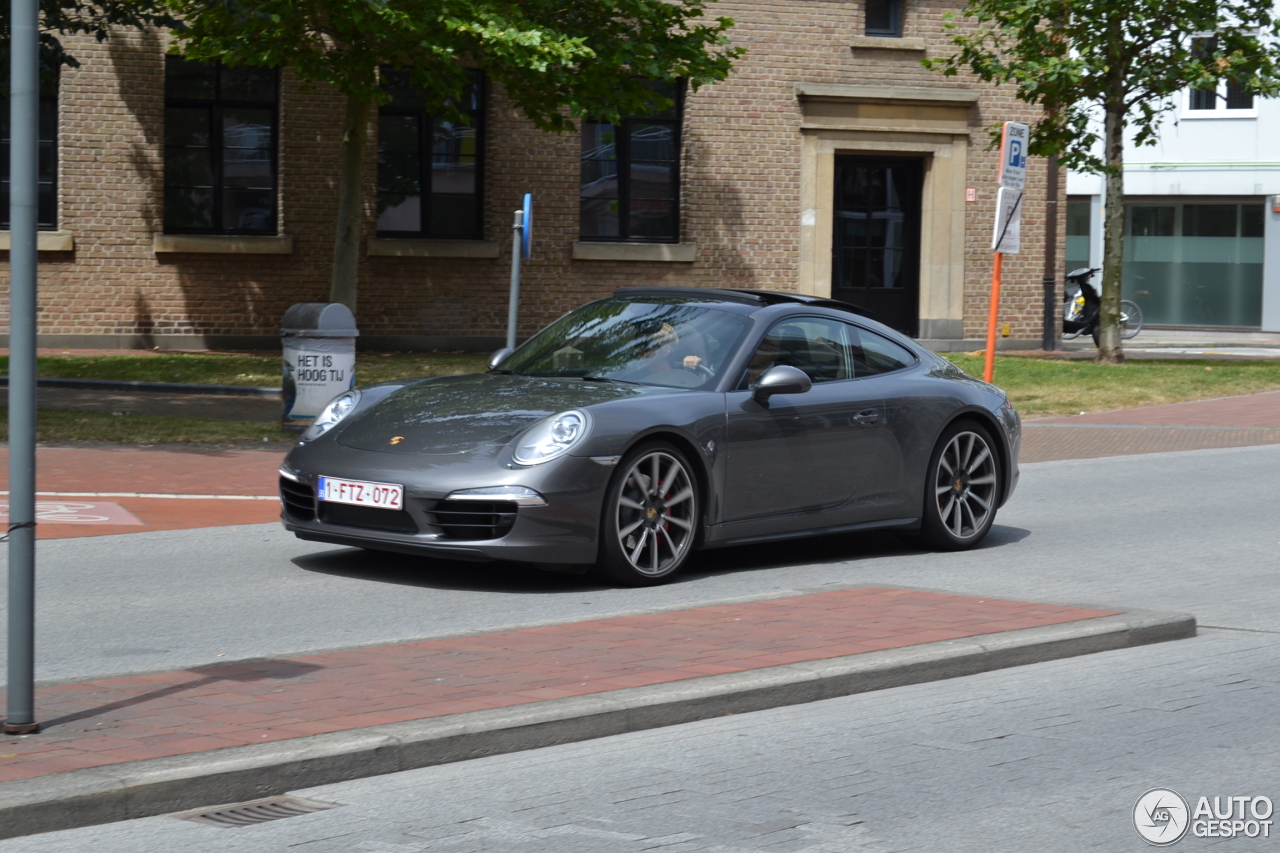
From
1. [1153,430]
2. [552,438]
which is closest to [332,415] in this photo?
[552,438]

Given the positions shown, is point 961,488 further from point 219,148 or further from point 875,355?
point 219,148

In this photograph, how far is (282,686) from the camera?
Result: 5465 millimetres

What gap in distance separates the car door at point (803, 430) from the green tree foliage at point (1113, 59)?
46.4 ft

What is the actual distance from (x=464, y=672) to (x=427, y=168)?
1904cm

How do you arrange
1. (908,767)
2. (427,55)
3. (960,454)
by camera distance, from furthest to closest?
(427,55), (960,454), (908,767)

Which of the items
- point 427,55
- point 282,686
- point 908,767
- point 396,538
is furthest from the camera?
point 427,55

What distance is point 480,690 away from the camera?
5.47 meters

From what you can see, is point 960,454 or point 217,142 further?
point 217,142

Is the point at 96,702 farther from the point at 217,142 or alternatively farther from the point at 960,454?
the point at 217,142

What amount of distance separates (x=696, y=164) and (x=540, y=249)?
273 cm

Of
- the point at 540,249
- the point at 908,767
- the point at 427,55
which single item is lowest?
the point at 908,767

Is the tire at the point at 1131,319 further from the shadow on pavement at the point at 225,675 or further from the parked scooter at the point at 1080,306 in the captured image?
the shadow on pavement at the point at 225,675

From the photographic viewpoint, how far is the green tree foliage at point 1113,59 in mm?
21859

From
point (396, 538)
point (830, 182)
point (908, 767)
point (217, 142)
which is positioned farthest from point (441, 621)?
point (830, 182)
